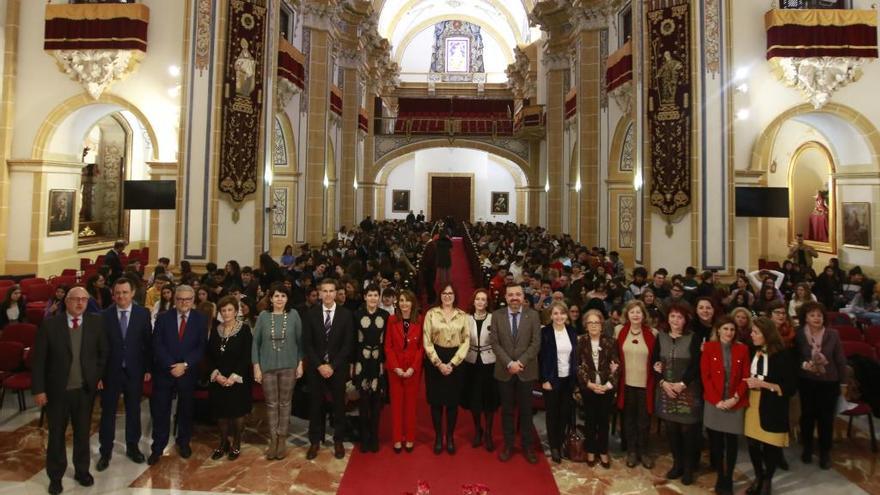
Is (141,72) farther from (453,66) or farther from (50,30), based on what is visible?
(453,66)

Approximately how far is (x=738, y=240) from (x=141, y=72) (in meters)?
→ 12.3

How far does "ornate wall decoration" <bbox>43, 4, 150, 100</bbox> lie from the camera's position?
1131 centimetres

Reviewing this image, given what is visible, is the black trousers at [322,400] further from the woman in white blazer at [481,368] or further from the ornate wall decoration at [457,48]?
the ornate wall decoration at [457,48]

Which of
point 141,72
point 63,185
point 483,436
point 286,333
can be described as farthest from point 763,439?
point 63,185

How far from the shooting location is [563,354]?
16.7 feet

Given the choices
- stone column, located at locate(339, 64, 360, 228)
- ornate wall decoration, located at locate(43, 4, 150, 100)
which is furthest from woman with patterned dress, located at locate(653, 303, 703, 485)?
stone column, located at locate(339, 64, 360, 228)

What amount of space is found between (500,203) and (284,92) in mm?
22685

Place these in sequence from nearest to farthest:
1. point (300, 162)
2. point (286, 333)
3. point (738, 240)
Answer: point (286, 333)
point (738, 240)
point (300, 162)

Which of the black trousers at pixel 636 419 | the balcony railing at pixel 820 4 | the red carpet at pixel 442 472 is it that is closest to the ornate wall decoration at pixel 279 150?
the red carpet at pixel 442 472

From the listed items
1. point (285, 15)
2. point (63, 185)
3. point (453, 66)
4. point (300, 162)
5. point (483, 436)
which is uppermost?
point (453, 66)

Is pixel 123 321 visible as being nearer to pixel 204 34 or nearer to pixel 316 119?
pixel 204 34

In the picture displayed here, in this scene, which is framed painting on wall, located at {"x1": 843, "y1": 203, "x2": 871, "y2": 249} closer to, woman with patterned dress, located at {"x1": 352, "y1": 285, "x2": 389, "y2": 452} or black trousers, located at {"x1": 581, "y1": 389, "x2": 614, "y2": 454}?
black trousers, located at {"x1": 581, "y1": 389, "x2": 614, "y2": 454}

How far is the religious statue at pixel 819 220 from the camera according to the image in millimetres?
14596

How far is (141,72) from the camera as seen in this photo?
461 inches
